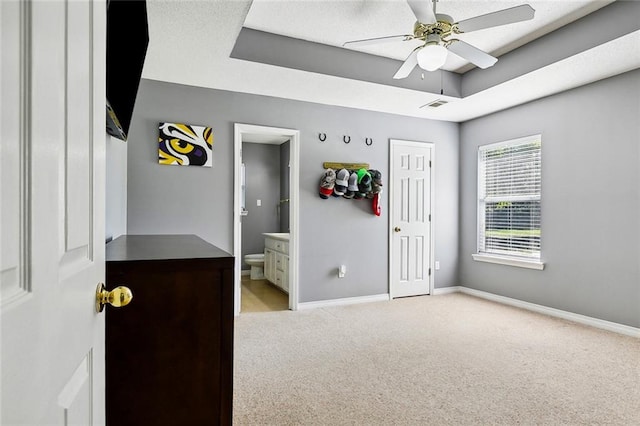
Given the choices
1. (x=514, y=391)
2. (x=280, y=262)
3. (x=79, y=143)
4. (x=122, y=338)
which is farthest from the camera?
(x=280, y=262)

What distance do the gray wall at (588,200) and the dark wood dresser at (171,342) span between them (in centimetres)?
385

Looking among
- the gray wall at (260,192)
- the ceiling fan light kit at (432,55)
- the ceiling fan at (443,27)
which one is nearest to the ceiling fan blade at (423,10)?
the ceiling fan at (443,27)

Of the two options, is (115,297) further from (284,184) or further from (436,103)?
(284,184)

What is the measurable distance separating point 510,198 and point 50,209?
16.1 ft

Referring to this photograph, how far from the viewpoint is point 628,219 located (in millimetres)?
3432

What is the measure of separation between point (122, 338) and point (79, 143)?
0.78 meters

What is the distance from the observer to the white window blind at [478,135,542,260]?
431 centimetres

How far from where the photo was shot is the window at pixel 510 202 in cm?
430

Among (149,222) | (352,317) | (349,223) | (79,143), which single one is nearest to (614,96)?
(349,223)

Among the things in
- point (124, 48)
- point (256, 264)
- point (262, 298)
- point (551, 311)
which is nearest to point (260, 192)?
point (256, 264)

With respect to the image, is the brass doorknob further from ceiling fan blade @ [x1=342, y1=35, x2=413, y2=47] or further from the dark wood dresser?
ceiling fan blade @ [x1=342, y1=35, x2=413, y2=47]

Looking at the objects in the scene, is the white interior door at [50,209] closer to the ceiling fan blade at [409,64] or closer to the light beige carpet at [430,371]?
the light beige carpet at [430,371]

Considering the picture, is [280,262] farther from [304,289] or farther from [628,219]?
[628,219]

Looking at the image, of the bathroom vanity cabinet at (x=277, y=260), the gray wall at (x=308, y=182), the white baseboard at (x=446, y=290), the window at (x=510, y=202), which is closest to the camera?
the gray wall at (x=308, y=182)
